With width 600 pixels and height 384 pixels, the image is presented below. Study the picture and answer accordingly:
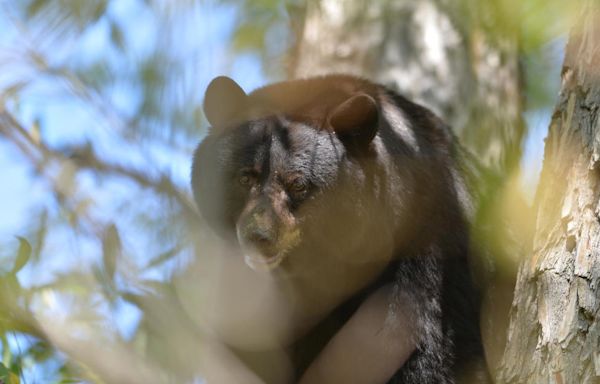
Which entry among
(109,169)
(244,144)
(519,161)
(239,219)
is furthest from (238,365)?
(519,161)

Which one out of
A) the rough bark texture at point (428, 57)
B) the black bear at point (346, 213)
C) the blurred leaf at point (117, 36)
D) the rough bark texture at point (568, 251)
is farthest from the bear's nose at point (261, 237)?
the rough bark texture at point (428, 57)

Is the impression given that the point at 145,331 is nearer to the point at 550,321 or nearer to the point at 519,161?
the point at 550,321

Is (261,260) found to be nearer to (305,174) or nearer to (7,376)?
(305,174)

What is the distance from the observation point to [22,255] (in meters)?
4.34

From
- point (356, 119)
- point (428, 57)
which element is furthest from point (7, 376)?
point (428, 57)

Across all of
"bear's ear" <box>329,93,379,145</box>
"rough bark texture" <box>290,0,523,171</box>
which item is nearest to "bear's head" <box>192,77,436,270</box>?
"bear's ear" <box>329,93,379,145</box>

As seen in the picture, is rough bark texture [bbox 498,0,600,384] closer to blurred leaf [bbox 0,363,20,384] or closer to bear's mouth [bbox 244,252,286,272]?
bear's mouth [bbox 244,252,286,272]

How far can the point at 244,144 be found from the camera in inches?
233

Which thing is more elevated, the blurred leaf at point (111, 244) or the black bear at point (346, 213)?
the black bear at point (346, 213)

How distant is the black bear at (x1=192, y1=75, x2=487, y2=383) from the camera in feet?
18.9

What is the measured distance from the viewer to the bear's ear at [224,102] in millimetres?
6074

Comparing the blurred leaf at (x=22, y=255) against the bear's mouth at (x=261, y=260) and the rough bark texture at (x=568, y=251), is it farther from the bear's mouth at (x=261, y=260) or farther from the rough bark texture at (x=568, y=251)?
the rough bark texture at (x=568, y=251)

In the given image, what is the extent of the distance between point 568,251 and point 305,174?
1.88 meters

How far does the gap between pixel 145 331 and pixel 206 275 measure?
669 millimetres
